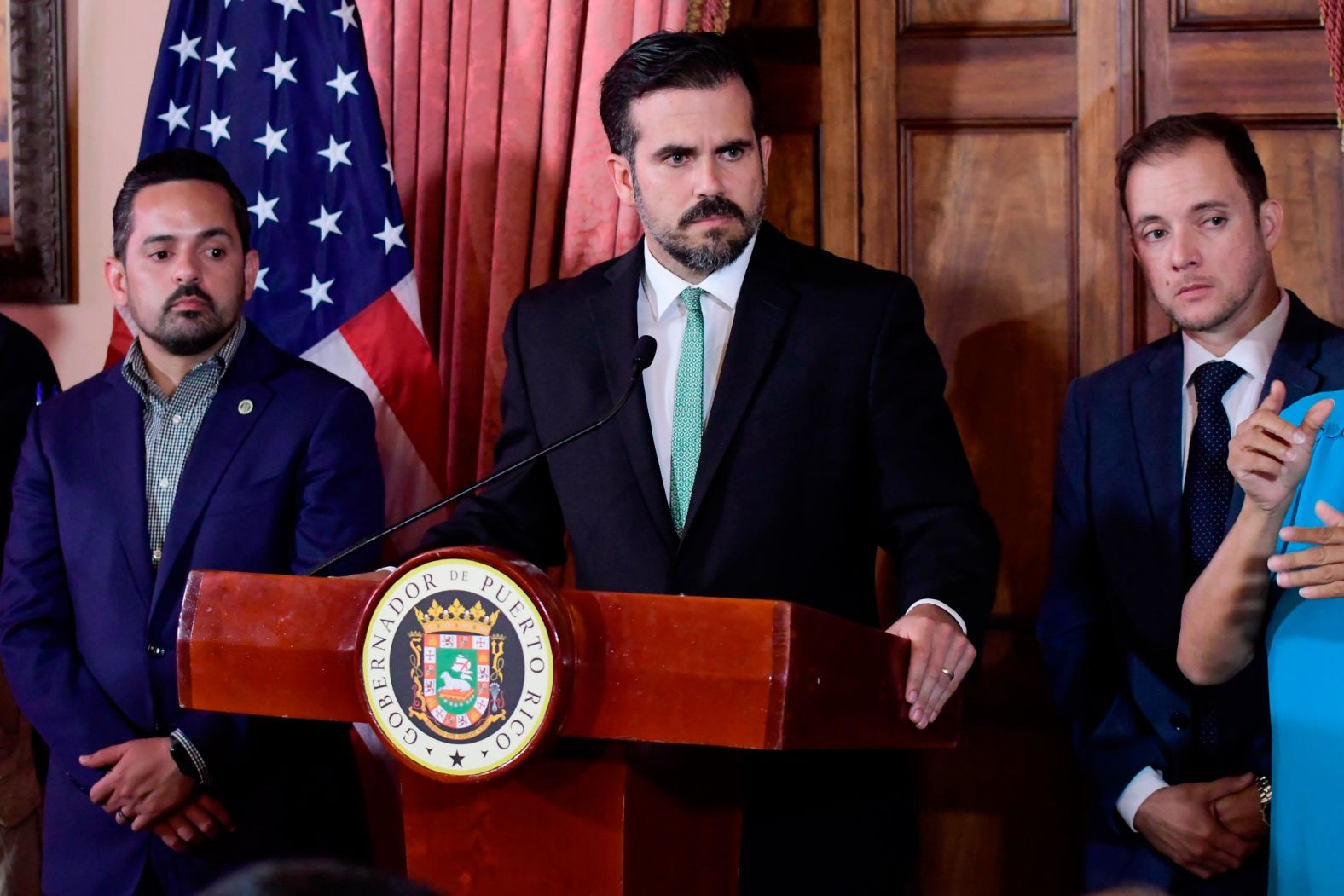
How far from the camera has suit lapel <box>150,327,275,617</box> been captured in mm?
2314

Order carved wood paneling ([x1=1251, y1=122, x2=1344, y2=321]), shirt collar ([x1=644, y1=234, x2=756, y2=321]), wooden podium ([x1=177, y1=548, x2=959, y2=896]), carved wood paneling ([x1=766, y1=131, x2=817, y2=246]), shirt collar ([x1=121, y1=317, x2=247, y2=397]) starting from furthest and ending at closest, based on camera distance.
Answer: carved wood paneling ([x1=766, y1=131, x2=817, y2=246])
carved wood paneling ([x1=1251, y1=122, x2=1344, y2=321])
shirt collar ([x1=121, y1=317, x2=247, y2=397])
shirt collar ([x1=644, y1=234, x2=756, y2=321])
wooden podium ([x1=177, y1=548, x2=959, y2=896])

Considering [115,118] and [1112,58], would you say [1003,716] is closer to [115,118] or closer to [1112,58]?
[1112,58]

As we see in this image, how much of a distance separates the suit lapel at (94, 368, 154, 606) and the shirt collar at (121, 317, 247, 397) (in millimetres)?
17

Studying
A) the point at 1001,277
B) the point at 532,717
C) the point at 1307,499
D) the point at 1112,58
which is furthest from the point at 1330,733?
the point at 1112,58

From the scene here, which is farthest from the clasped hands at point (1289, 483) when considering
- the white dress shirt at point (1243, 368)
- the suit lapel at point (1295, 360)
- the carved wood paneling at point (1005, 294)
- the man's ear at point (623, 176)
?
the carved wood paneling at point (1005, 294)

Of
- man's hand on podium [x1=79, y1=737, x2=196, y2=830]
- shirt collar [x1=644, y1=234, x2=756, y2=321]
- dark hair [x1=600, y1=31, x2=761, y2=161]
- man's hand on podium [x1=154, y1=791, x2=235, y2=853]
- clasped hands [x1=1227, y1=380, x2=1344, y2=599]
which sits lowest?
man's hand on podium [x1=154, y1=791, x2=235, y2=853]

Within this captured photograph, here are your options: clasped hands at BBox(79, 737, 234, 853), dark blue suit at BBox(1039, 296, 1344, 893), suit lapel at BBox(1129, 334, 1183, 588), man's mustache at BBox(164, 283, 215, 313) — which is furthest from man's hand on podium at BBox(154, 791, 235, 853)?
suit lapel at BBox(1129, 334, 1183, 588)

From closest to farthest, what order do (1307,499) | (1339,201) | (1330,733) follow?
(1330,733) < (1307,499) < (1339,201)

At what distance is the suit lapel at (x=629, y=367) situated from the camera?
1.93 m

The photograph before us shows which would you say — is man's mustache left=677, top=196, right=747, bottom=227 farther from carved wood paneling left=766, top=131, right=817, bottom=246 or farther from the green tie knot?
carved wood paneling left=766, top=131, right=817, bottom=246

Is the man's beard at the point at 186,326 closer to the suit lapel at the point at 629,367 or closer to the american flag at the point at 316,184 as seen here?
the american flag at the point at 316,184

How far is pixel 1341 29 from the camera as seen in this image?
2.56 m

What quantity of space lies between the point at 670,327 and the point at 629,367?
12cm

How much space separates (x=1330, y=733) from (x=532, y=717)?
3.28 ft
